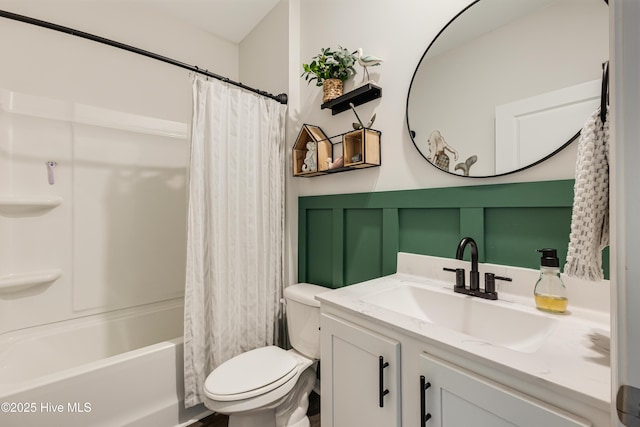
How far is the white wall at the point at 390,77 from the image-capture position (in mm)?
1232

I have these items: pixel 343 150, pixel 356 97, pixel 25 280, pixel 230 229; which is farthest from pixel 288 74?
pixel 25 280

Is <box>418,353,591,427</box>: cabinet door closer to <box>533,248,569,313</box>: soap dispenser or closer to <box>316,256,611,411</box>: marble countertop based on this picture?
<box>316,256,611,411</box>: marble countertop

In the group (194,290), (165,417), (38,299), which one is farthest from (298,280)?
(38,299)

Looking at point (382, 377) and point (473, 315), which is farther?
point (473, 315)

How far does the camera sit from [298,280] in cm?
198

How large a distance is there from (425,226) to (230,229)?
3.44 feet

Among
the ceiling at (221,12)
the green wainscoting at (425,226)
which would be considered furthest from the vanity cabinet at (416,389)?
the ceiling at (221,12)

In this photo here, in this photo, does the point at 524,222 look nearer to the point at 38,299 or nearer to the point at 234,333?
the point at 234,333

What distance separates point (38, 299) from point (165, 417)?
111 centimetres

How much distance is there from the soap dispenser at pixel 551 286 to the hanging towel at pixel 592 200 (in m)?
0.24

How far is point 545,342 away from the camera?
27.5 inches

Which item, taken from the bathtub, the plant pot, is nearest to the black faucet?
the plant pot

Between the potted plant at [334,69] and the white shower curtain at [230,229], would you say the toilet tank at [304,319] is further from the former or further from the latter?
the potted plant at [334,69]

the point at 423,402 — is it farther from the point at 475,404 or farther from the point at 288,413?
the point at 288,413
